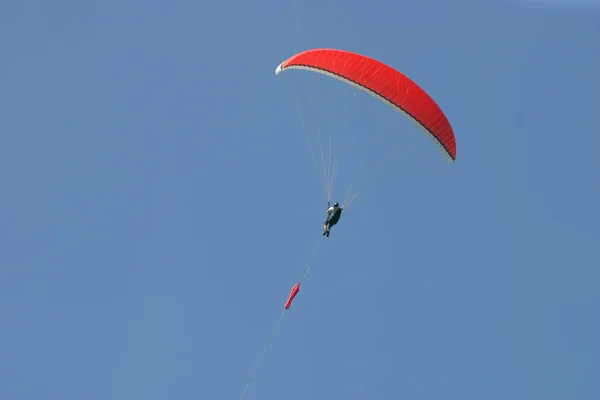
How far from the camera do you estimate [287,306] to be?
8812cm

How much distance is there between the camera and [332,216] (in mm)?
89625

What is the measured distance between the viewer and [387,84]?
88000mm

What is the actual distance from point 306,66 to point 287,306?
737 centimetres

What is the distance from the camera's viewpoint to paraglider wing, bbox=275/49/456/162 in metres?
87.9

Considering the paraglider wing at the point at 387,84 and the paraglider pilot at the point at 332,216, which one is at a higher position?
the paraglider wing at the point at 387,84

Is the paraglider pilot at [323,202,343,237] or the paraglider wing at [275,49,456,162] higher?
the paraglider wing at [275,49,456,162]

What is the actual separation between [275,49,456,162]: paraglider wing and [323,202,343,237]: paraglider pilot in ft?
12.6

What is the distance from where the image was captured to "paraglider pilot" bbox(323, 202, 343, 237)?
89.6 m

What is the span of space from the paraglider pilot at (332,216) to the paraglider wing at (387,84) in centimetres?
384

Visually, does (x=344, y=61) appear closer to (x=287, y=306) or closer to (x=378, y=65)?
(x=378, y=65)

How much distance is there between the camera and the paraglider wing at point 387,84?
8794 centimetres

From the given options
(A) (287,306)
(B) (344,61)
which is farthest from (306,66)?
(A) (287,306)

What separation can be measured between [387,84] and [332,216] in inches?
183

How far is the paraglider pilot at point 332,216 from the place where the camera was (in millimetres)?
89625
